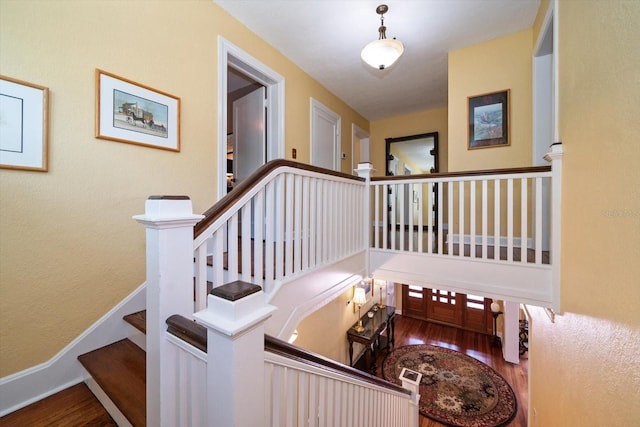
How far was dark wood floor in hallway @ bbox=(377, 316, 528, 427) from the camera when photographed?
397 cm

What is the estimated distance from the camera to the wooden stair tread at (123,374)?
1.14 m

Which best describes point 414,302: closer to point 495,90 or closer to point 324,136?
point 324,136

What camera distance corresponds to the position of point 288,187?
1.58 m

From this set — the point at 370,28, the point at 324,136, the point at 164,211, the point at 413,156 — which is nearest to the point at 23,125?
the point at 164,211

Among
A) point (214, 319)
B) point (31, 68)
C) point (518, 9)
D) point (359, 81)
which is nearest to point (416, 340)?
point (359, 81)

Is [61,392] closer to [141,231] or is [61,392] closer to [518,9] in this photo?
[141,231]

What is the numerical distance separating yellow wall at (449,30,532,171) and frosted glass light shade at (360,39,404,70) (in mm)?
1340

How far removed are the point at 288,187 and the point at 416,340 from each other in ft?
18.4

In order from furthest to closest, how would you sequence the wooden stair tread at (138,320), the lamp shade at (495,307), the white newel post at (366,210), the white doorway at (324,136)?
the lamp shade at (495,307) < the white doorway at (324,136) < the white newel post at (366,210) < the wooden stair tread at (138,320)

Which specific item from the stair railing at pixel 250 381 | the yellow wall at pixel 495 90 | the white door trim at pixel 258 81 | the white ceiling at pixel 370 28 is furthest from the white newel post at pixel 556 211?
the white door trim at pixel 258 81

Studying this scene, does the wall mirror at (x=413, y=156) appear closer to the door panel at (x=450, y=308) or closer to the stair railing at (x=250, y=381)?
the door panel at (x=450, y=308)

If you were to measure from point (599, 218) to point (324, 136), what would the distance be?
3.20 metres

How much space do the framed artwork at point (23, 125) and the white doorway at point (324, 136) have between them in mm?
2587

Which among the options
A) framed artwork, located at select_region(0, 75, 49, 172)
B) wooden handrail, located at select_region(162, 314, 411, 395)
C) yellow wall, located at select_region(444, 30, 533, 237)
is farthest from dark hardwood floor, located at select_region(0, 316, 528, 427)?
yellow wall, located at select_region(444, 30, 533, 237)
